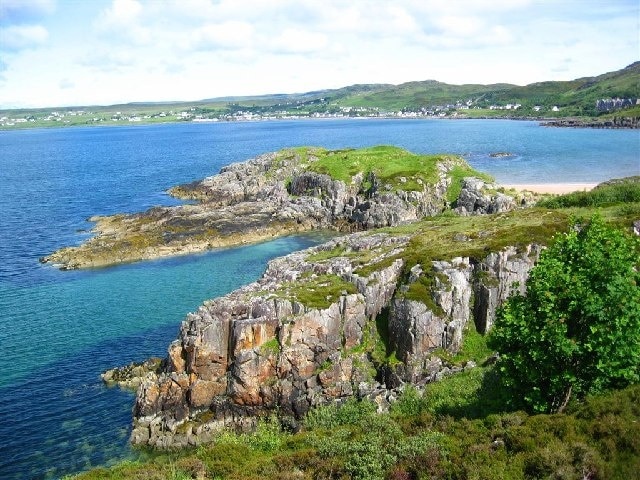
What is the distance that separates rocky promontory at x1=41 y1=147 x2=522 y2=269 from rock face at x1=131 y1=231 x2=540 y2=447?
41.7 metres

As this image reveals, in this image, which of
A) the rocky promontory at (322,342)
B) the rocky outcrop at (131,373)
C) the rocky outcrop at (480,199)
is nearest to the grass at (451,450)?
the rocky promontory at (322,342)

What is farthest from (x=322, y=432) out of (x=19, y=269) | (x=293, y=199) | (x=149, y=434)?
(x=293, y=199)

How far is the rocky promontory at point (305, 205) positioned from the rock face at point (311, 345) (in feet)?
137

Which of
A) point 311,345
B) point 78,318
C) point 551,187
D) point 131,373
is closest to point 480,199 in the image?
point 551,187

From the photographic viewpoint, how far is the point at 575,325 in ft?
72.0

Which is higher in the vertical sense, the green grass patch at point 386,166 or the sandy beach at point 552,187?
the green grass patch at point 386,166

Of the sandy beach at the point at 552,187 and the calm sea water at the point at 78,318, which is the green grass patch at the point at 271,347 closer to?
the calm sea water at the point at 78,318

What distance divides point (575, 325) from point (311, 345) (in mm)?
22790

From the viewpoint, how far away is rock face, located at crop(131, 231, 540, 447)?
39.9m

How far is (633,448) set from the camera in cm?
1745

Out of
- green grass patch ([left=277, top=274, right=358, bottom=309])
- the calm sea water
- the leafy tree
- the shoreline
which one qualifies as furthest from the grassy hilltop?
the shoreline

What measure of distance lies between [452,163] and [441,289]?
63745mm

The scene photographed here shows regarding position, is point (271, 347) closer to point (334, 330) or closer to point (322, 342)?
point (322, 342)

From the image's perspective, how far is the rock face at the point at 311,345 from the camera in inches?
1572
